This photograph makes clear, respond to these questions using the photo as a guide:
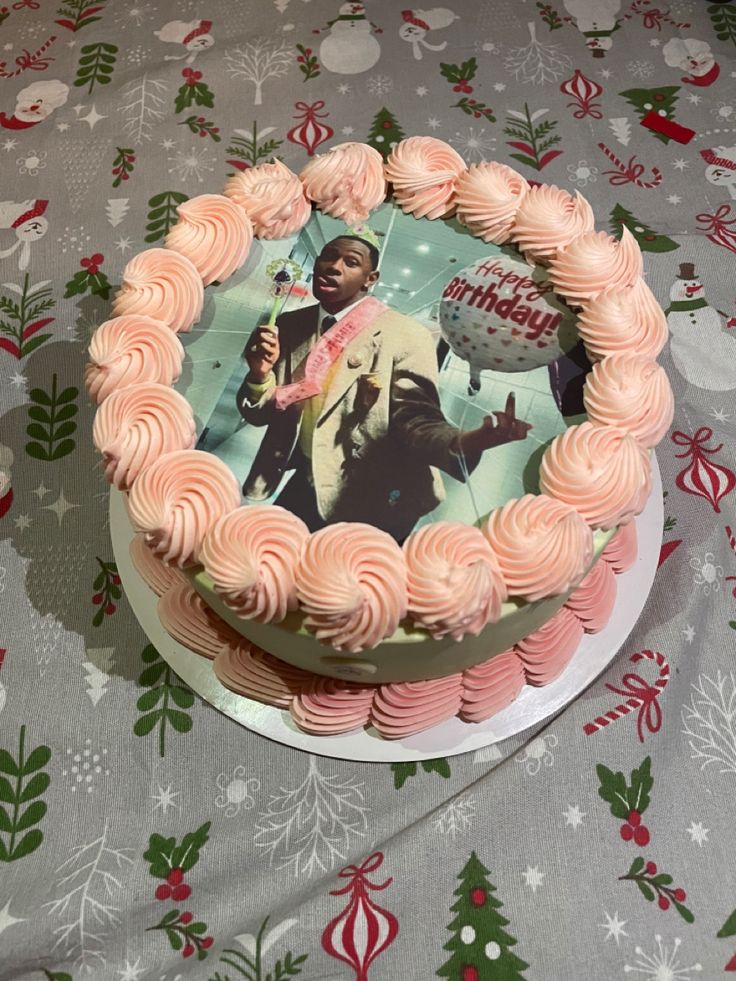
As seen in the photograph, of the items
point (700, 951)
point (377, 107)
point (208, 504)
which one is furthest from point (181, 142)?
point (700, 951)

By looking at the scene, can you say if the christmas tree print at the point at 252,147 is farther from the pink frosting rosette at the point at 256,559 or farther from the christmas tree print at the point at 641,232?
the pink frosting rosette at the point at 256,559

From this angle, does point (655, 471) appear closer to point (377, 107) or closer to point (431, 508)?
point (431, 508)

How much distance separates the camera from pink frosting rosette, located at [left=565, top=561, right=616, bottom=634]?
1492 mm

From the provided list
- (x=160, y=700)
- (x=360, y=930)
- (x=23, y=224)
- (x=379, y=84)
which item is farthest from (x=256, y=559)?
(x=379, y=84)

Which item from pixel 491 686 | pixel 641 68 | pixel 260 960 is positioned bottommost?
pixel 260 960

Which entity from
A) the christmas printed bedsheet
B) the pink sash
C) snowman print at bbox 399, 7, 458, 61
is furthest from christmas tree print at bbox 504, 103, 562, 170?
the pink sash

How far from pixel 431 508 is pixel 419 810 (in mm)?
506

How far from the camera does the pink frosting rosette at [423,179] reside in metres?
1.60

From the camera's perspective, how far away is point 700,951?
132 centimetres

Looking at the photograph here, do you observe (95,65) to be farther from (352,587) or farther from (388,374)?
(352,587)

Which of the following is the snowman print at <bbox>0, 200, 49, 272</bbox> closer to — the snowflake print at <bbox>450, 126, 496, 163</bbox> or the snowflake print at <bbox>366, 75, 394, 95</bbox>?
the snowflake print at <bbox>366, 75, 394, 95</bbox>

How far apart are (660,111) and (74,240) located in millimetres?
1500

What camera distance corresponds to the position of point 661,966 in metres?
1.31

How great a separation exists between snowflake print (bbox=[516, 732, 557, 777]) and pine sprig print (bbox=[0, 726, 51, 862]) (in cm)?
79
